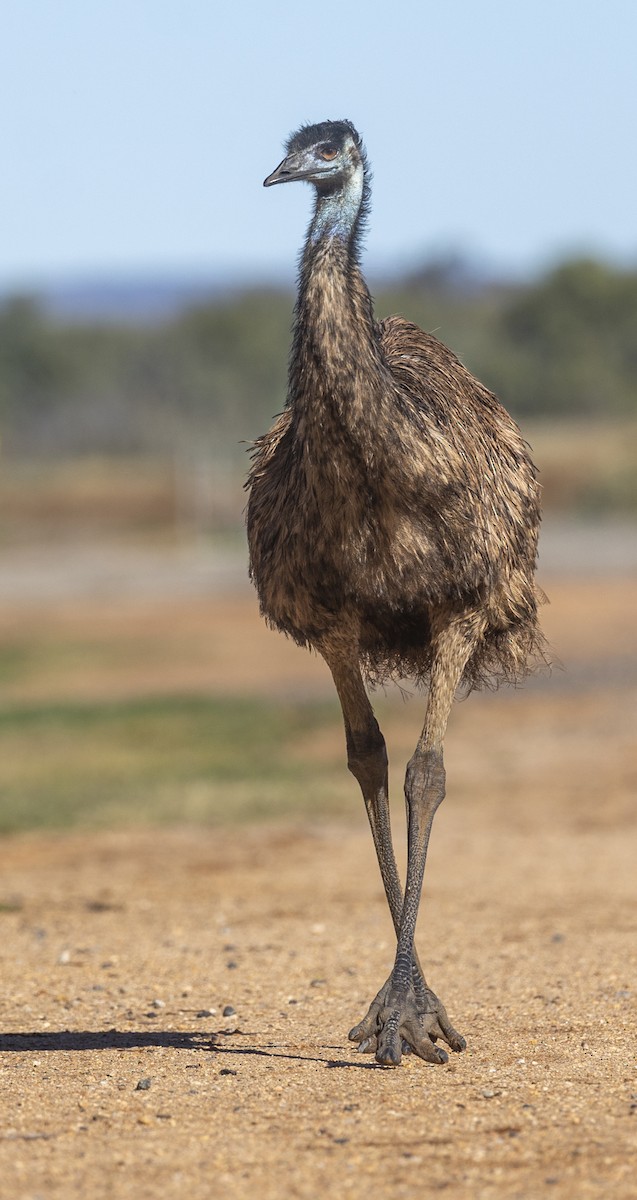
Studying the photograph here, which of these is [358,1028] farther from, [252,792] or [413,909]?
[252,792]

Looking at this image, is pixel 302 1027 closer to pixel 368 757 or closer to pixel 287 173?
pixel 368 757

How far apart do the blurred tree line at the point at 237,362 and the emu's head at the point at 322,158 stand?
5162 cm

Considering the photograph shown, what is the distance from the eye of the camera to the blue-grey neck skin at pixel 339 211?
20.5 feet

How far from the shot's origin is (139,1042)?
23.1 ft

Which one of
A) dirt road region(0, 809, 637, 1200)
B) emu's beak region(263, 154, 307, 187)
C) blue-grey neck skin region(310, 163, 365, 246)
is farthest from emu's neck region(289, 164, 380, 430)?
dirt road region(0, 809, 637, 1200)

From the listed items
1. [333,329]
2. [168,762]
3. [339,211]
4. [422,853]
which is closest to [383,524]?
[333,329]

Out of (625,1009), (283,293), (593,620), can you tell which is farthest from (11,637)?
(283,293)

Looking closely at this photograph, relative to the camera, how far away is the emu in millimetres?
6207

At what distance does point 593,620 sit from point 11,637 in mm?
8318

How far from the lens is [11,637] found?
2722 centimetres

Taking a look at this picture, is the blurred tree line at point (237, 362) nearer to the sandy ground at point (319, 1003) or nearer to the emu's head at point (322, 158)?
the sandy ground at point (319, 1003)

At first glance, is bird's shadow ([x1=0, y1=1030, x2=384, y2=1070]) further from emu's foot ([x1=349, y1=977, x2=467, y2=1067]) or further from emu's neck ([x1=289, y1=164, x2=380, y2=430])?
emu's neck ([x1=289, y1=164, x2=380, y2=430])

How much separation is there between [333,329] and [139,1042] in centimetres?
272

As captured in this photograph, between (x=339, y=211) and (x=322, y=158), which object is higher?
(x=322, y=158)
